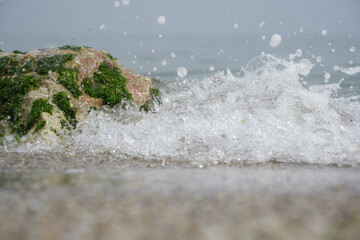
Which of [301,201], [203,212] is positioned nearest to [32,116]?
[203,212]

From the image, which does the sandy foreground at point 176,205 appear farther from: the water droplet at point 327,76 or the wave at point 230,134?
the water droplet at point 327,76

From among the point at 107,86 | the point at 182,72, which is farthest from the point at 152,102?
the point at 182,72

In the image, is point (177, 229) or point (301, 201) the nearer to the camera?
point (177, 229)

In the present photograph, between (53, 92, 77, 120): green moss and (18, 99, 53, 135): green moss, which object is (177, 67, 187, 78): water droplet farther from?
(18, 99, 53, 135): green moss

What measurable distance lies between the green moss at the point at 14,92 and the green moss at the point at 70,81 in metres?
0.32

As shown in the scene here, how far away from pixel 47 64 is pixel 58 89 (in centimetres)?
50

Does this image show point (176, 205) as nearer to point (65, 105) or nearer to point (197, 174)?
point (197, 174)

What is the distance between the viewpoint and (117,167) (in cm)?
324

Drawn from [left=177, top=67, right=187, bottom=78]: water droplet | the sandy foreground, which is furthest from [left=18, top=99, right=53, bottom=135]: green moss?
[left=177, top=67, right=187, bottom=78]: water droplet

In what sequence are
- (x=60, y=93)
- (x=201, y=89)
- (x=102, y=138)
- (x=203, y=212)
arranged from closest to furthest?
(x=203, y=212) → (x=102, y=138) → (x=60, y=93) → (x=201, y=89)

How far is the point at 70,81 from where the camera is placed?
4.87 metres

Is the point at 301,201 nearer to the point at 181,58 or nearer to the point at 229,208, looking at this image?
the point at 229,208

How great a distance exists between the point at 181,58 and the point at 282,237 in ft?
59.3

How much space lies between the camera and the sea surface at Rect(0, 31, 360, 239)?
1.64 m
